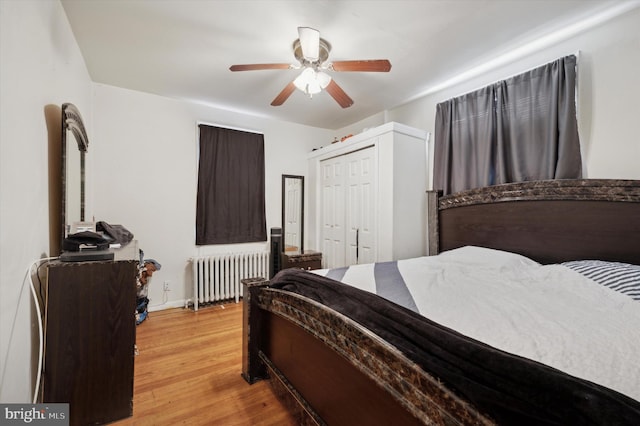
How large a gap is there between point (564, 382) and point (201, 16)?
2.52 meters

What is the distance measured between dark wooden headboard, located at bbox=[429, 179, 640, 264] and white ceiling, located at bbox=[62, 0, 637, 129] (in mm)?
1172

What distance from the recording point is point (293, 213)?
13.4 feet

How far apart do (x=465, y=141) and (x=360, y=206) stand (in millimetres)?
1272

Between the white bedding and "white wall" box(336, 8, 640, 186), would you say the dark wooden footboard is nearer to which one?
the white bedding

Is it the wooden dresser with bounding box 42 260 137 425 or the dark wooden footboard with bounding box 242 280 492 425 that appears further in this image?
the wooden dresser with bounding box 42 260 137 425

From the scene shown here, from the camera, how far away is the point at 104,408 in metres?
1.44

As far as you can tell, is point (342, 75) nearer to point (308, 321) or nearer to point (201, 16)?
point (201, 16)

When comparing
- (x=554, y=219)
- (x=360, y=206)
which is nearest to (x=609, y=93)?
(x=554, y=219)

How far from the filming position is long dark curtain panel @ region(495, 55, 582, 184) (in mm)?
1929

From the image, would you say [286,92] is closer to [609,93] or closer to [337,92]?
[337,92]

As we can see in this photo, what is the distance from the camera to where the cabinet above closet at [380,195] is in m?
2.79

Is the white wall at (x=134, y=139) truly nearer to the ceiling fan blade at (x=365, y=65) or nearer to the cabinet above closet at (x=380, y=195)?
the cabinet above closet at (x=380, y=195)

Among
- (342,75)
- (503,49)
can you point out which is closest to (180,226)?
(342,75)

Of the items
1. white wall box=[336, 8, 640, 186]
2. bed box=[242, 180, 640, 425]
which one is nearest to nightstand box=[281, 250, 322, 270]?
bed box=[242, 180, 640, 425]
